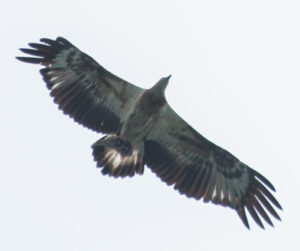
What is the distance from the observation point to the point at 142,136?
736 inches

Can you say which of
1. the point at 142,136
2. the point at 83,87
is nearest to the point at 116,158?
the point at 142,136

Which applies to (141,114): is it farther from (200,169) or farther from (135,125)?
(200,169)

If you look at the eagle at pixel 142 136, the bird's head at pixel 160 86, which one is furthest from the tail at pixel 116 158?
the bird's head at pixel 160 86

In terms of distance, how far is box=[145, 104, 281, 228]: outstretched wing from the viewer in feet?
61.3

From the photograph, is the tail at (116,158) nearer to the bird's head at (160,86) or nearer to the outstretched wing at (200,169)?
the outstretched wing at (200,169)

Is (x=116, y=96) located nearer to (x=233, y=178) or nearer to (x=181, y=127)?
(x=181, y=127)

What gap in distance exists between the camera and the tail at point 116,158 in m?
18.5

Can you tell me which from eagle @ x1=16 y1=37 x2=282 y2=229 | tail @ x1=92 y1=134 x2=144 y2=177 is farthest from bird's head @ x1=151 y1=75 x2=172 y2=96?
tail @ x1=92 y1=134 x2=144 y2=177

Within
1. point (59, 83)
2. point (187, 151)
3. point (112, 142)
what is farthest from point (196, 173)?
point (59, 83)

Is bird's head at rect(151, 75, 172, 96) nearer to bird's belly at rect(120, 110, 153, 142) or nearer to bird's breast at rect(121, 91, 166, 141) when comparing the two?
bird's breast at rect(121, 91, 166, 141)

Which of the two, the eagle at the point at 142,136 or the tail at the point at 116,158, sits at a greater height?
the eagle at the point at 142,136

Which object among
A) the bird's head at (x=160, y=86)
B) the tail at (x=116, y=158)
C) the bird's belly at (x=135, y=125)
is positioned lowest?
the tail at (x=116, y=158)

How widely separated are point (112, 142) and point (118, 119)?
21.6 inches

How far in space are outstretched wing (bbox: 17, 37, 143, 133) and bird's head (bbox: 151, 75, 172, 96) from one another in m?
0.35
